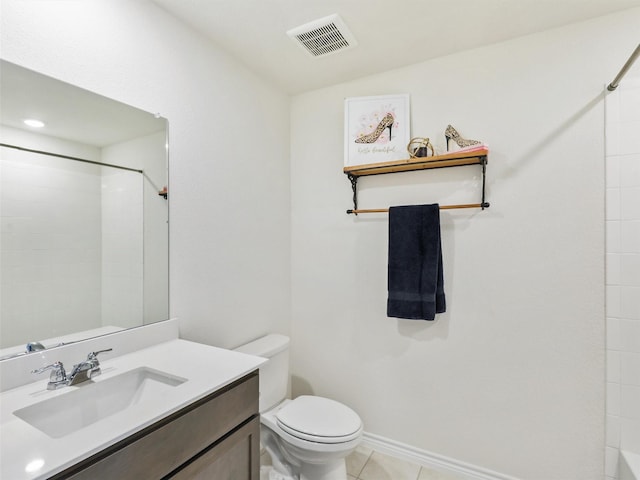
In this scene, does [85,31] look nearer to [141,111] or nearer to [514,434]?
[141,111]

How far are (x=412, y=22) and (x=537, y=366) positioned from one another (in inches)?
70.7

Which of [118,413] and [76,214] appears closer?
[118,413]

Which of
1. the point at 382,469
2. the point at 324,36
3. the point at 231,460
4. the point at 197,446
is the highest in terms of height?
the point at 324,36

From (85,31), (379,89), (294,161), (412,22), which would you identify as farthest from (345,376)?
(85,31)

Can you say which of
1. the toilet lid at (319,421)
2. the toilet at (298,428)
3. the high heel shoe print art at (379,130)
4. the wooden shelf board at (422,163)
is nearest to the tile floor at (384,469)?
the toilet at (298,428)

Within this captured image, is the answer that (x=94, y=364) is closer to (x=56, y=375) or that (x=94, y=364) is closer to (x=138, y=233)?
(x=56, y=375)

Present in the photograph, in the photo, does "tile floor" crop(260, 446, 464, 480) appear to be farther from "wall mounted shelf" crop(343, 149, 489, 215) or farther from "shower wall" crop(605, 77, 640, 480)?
"wall mounted shelf" crop(343, 149, 489, 215)

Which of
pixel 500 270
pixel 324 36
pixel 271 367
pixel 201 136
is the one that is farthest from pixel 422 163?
pixel 271 367

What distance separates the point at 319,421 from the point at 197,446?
77 centimetres

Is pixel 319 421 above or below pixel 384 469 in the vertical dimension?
above

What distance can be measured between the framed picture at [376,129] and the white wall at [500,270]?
0.31ft

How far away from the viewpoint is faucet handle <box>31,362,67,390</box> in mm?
1005

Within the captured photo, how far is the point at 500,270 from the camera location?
1.71m

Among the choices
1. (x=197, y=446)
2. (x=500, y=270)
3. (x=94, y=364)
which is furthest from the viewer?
(x=500, y=270)
